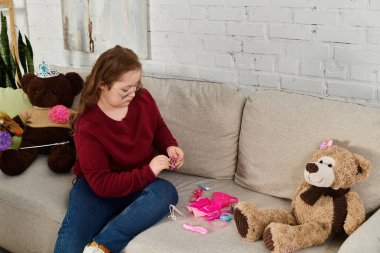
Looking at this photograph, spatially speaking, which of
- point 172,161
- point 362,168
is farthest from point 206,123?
point 362,168

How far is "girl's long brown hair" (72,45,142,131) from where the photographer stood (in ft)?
5.99

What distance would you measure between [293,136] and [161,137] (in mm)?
533

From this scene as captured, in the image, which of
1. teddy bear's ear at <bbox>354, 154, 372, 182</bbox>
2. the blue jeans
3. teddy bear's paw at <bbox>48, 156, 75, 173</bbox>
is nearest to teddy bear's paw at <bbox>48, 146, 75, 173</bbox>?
teddy bear's paw at <bbox>48, 156, 75, 173</bbox>

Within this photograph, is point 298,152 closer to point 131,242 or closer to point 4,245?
point 131,242

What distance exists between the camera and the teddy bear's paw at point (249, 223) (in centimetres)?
160

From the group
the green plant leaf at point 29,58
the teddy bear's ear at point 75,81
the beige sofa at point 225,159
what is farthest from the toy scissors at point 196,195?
the green plant leaf at point 29,58

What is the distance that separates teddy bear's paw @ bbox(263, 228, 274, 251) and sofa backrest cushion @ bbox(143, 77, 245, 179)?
0.62m

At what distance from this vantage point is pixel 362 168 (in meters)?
1.64

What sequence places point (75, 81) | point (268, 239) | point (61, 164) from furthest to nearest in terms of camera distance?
1. point (75, 81)
2. point (61, 164)
3. point (268, 239)

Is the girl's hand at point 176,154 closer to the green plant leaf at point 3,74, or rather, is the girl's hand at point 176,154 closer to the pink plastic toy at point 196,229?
the pink plastic toy at point 196,229

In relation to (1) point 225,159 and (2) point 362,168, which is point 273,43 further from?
(2) point 362,168

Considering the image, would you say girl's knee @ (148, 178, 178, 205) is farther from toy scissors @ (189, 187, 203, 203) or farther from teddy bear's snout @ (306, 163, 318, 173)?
teddy bear's snout @ (306, 163, 318, 173)

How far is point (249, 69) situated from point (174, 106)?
49 cm

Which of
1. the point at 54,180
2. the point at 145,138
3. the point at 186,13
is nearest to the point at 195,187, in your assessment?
the point at 145,138
